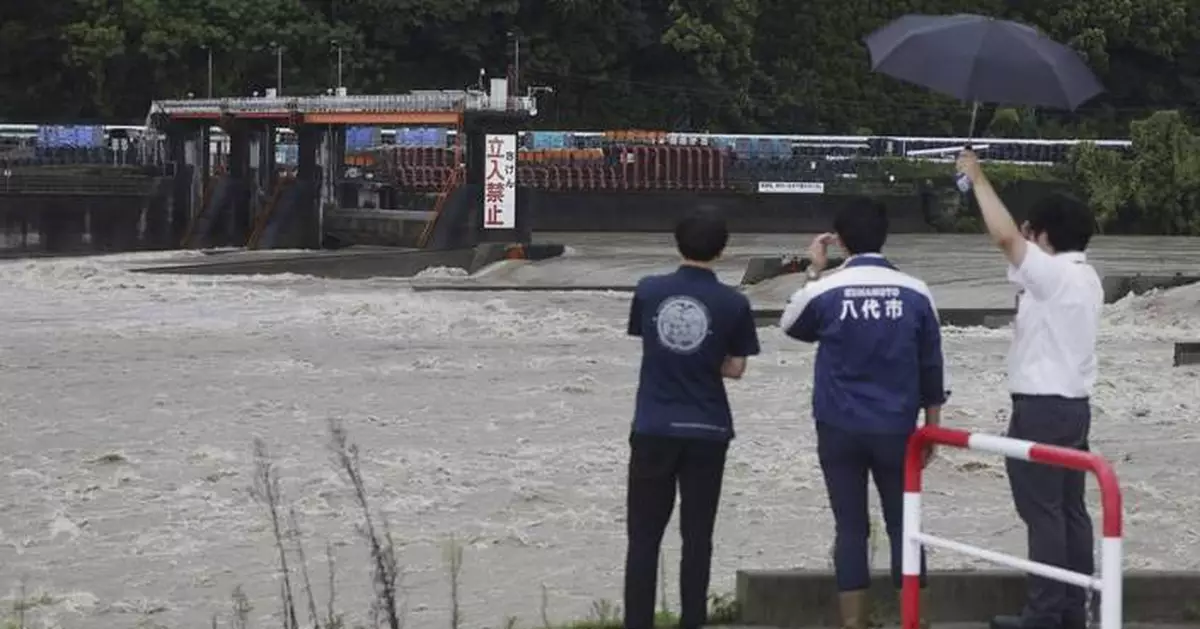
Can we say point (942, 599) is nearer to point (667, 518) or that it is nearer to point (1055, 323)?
point (667, 518)

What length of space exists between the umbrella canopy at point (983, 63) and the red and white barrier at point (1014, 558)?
1213 millimetres

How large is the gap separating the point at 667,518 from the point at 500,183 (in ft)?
101

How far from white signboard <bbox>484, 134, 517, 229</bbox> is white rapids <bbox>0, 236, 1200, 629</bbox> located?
10.4 meters

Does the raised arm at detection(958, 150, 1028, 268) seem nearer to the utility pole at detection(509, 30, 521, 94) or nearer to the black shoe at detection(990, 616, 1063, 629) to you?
the black shoe at detection(990, 616, 1063, 629)

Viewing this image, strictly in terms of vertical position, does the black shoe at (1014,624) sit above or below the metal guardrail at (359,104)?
below

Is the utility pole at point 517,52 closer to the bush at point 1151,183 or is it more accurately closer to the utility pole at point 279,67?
the utility pole at point 279,67

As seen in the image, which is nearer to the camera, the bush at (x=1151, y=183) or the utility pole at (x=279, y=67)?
the bush at (x=1151, y=183)

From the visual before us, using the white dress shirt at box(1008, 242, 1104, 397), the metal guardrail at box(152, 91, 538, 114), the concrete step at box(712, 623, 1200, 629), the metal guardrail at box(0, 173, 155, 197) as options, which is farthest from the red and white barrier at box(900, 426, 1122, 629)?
the metal guardrail at box(0, 173, 155, 197)

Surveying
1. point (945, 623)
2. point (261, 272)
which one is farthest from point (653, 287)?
point (261, 272)

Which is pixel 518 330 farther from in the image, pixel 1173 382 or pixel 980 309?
pixel 1173 382

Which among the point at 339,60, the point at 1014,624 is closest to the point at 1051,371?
the point at 1014,624

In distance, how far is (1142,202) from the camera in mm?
55500

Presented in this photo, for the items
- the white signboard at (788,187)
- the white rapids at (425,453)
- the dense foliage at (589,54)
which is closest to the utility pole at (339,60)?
the dense foliage at (589,54)

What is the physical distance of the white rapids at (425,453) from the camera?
10.9 meters
